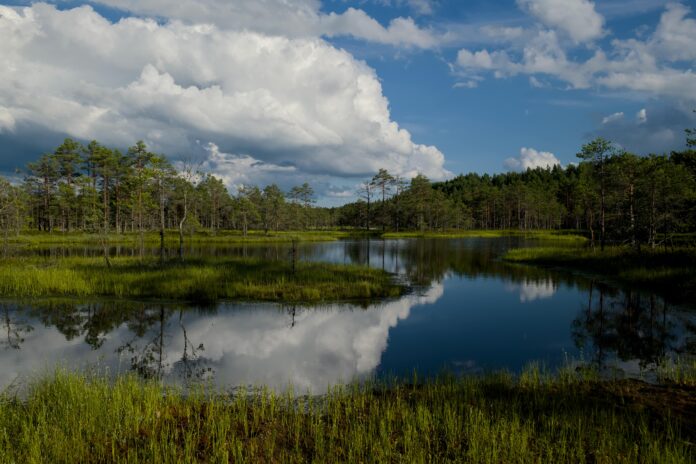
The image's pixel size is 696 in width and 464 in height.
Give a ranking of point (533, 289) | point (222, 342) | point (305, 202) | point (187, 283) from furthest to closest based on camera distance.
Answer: point (305, 202) → point (533, 289) → point (187, 283) → point (222, 342)

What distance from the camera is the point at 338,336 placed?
17172 millimetres

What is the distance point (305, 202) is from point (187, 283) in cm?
11206

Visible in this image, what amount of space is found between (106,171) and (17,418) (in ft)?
313

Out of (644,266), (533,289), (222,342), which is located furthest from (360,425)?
(644,266)

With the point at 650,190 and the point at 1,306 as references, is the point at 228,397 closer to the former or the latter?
the point at 1,306

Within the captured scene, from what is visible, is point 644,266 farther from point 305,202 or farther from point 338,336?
point 305,202

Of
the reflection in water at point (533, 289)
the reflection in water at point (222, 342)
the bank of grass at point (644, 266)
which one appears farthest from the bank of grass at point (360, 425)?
the bank of grass at point (644, 266)

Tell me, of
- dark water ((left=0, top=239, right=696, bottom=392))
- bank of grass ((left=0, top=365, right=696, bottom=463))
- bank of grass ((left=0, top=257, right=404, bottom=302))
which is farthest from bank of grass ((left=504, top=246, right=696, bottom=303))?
bank of grass ((left=0, top=365, right=696, bottom=463))

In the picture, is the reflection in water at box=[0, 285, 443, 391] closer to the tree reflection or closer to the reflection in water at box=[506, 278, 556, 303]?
the tree reflection

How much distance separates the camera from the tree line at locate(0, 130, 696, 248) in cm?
4419

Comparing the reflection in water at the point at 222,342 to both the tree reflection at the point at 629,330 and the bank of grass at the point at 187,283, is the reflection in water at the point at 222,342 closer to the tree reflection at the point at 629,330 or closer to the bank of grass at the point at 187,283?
the bank of grass at the point at 187,283

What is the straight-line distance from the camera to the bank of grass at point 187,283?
2412 centimetres

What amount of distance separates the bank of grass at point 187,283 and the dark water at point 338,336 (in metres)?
1.66

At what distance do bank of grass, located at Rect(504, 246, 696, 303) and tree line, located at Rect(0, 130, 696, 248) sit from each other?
116 inches
